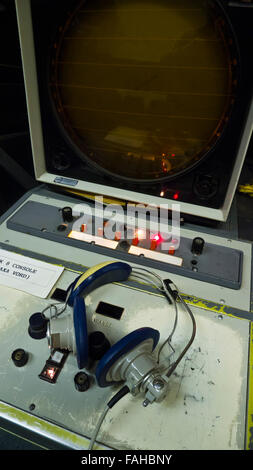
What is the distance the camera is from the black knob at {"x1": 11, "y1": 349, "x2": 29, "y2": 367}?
2.47 feet

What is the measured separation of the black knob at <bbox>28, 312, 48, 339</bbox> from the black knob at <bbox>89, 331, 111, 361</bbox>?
139mm

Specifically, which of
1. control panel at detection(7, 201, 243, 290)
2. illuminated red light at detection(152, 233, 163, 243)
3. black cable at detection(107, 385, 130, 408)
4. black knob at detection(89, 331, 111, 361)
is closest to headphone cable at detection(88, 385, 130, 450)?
black cable at detection(107, 385, 130, 408)

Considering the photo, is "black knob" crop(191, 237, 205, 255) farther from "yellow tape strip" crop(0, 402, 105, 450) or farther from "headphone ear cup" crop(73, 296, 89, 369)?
"yellow tape strip" crop(0, 402, 105, 450)

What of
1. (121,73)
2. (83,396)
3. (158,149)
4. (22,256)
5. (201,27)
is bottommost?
(83,396)

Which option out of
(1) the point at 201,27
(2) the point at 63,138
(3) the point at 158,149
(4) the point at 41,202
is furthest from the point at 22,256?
(1) the point at 201,27

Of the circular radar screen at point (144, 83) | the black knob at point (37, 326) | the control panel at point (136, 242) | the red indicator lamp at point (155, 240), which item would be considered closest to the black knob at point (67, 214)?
the control panel at point (136, 242)

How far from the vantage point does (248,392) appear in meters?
0.72

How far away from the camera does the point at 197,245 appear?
1019mm

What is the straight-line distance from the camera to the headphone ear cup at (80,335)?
676 millimetres

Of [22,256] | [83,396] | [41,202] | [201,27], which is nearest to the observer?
[83,396]

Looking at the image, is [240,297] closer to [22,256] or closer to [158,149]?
[158,149]

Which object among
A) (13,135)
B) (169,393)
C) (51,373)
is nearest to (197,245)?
(169,393)

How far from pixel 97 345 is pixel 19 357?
20cm

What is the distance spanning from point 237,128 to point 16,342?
2.90ft
